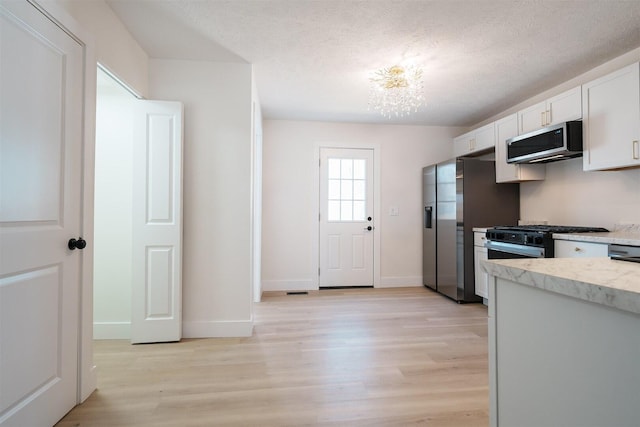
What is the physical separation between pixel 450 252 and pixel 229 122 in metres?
3.02

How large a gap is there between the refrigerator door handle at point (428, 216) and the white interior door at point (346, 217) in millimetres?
759

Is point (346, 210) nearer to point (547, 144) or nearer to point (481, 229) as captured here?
point (481, 229)

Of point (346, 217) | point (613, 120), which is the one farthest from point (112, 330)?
point (613, 120)

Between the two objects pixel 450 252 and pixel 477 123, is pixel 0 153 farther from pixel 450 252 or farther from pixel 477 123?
pixel 477 123

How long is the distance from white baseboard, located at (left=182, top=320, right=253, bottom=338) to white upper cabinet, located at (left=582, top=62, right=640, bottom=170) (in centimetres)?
325

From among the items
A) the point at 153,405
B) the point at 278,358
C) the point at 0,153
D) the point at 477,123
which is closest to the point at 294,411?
the point at 278,358

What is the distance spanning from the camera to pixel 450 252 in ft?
12.8

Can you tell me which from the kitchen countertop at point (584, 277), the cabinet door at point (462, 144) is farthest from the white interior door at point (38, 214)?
the cabinet door at point (462, 144)

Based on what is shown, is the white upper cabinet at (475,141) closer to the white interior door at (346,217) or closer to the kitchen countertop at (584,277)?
the white interior door at (346,217)

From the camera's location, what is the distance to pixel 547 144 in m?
2.83

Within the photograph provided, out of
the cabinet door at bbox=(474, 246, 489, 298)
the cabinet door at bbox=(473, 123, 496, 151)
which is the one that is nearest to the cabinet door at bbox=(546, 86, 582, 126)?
the cabinet door at bbox=(473, 123, 496, 151)

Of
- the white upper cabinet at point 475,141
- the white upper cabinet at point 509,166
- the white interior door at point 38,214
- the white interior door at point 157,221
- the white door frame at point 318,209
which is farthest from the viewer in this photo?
the white door frame at point 318,209

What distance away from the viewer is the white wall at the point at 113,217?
2.60 m

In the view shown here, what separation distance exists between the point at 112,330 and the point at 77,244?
1.35 m
